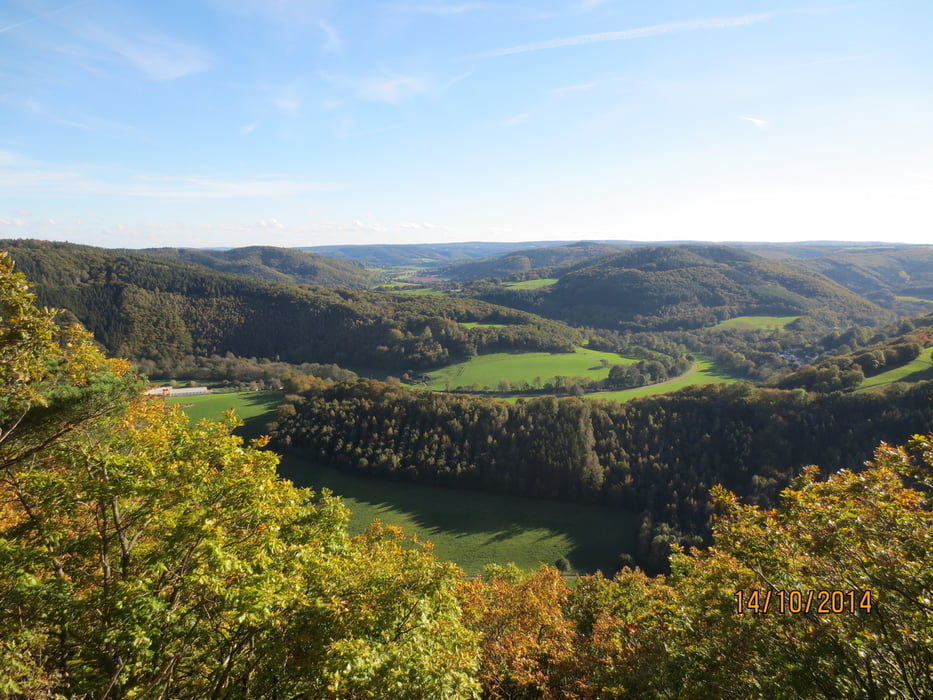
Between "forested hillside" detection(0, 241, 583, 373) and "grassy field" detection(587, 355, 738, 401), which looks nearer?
"grassy field" detection(587, 355, 738, 401)

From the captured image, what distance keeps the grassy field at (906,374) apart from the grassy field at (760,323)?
10262 centimetres

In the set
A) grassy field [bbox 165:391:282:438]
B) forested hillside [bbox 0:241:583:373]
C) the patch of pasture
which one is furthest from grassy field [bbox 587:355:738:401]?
grassy field [bbox 165:391:282:438]

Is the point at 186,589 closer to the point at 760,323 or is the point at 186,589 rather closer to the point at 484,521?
the point at 484,521

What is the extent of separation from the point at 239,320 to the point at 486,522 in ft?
539

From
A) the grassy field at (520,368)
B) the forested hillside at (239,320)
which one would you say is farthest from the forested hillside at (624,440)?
the forested hillside at (239,320)

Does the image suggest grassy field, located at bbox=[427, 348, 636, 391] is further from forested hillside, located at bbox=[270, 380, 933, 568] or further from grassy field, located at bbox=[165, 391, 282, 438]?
grassy field, located at bbox=[165, 391, 282, 438]

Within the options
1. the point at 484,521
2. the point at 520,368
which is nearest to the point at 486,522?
the point at 484,521

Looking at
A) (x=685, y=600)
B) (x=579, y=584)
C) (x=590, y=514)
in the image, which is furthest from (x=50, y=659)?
(x=590, y=514)

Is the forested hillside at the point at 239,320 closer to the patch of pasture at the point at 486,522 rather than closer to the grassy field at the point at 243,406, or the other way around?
the grassy field at the point at 243,406

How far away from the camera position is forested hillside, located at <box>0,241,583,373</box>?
158 metres

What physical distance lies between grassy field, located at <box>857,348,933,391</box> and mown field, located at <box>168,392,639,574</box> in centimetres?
5318

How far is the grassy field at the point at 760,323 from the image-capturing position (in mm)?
184125

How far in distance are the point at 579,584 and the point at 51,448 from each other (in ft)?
95.9

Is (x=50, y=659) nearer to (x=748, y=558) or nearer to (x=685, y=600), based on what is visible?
(x=748, y=558)
